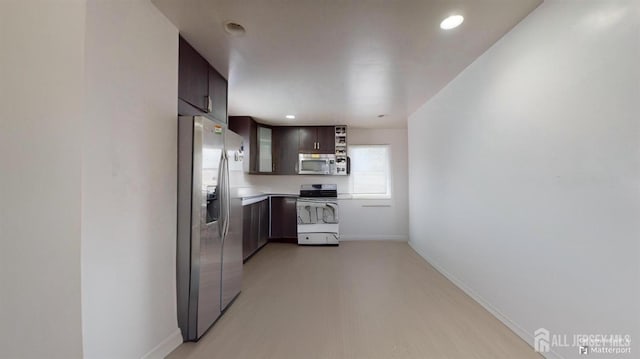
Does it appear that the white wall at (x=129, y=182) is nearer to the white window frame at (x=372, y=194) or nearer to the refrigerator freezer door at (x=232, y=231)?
the refrigerator freezer door at (x=232, y=231)

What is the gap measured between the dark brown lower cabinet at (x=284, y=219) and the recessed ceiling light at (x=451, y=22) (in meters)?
3.71

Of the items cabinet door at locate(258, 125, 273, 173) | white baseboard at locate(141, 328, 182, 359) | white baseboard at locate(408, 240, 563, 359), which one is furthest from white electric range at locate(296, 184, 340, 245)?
white baseboard at locate(141, 328, 182, 359)

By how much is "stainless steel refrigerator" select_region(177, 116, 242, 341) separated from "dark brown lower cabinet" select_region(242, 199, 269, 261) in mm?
1652

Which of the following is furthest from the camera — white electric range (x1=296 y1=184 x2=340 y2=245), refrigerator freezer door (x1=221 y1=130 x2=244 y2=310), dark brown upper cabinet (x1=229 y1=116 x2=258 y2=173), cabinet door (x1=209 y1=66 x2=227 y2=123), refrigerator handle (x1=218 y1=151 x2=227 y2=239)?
white electric range (x1=296 y1=184 x2=340 y2=245)

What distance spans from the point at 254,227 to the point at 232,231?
187 centimetres

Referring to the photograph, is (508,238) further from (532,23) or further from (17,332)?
(17,332)

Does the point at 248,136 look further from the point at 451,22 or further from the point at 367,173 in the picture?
the point at 451,22

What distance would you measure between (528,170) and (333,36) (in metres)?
1.77

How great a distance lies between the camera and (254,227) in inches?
162

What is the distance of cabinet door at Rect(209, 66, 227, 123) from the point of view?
233 centimetres

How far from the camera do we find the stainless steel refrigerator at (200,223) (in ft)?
5.76

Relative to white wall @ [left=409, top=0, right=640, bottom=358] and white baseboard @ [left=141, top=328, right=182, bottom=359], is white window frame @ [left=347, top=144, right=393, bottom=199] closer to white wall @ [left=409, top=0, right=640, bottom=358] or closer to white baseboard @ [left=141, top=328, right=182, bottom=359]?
white wall @ [left=409, top=0, right=640, bottom=358]

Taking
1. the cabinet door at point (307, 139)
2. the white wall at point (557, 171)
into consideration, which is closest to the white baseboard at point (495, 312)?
the white wall at point (557, 171)

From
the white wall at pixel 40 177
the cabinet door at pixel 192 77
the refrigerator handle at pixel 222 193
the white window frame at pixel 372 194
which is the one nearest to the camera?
the white wall at pixel 40 177
